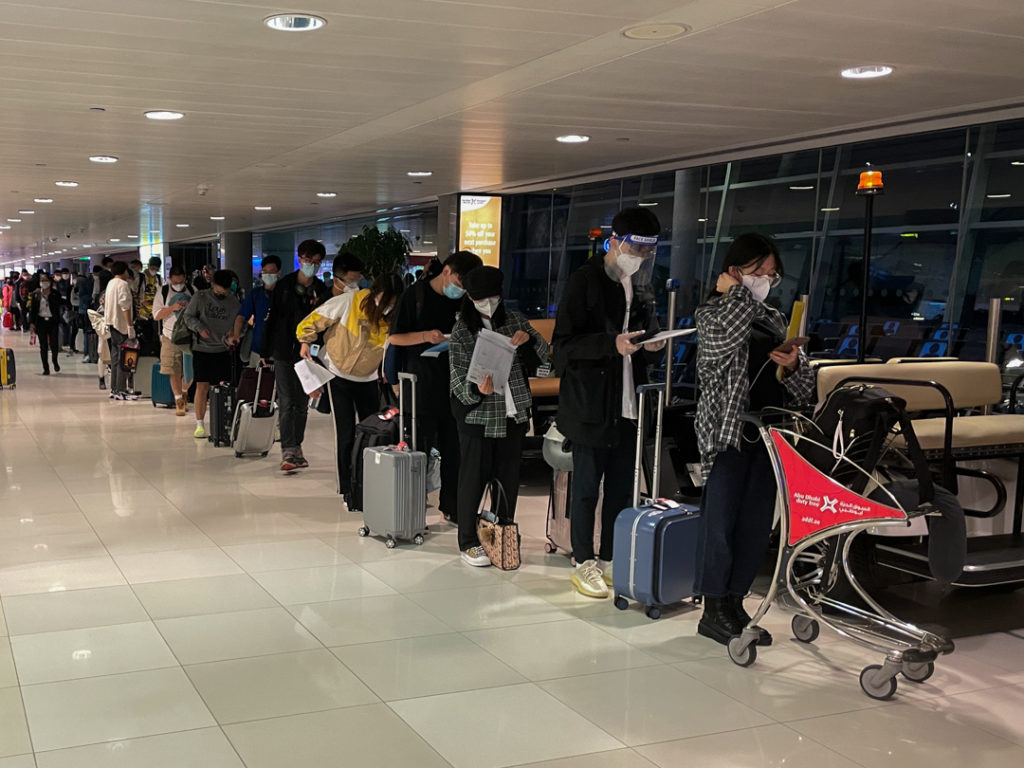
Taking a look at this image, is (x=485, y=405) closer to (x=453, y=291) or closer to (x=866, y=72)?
(x=453, y=291)

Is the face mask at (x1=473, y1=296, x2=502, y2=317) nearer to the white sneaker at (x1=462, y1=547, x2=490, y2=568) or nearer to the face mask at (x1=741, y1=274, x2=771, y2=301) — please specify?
the white sneaker at (x1=462, y1=547, x2=490, y2=568)

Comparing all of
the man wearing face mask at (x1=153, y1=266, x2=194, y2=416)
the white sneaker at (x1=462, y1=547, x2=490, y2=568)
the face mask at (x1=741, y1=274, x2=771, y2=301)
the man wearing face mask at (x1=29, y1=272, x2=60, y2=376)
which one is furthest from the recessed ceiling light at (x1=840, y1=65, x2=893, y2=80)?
the man wearing face mask at (x1=29, y1=272, x2=60, y2=376)

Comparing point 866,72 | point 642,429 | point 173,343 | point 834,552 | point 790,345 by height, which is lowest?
point 834,552

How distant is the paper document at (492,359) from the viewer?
5.46 meters

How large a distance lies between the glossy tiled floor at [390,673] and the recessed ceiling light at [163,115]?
11.3 ft

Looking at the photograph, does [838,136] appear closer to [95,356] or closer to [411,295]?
[411,295]

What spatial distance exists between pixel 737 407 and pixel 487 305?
5.78 feet

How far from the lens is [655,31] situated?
18.1 feet

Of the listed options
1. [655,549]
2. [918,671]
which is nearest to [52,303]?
[655,549]

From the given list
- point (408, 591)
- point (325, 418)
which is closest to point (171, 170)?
point (325, 418)

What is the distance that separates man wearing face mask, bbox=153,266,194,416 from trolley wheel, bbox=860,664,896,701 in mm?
9581

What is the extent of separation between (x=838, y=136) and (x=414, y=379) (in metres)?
5.21

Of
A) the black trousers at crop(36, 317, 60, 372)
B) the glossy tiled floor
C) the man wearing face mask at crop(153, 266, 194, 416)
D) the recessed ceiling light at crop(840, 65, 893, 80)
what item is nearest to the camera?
the glossy tiled floor

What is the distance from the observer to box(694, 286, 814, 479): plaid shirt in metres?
4.27
